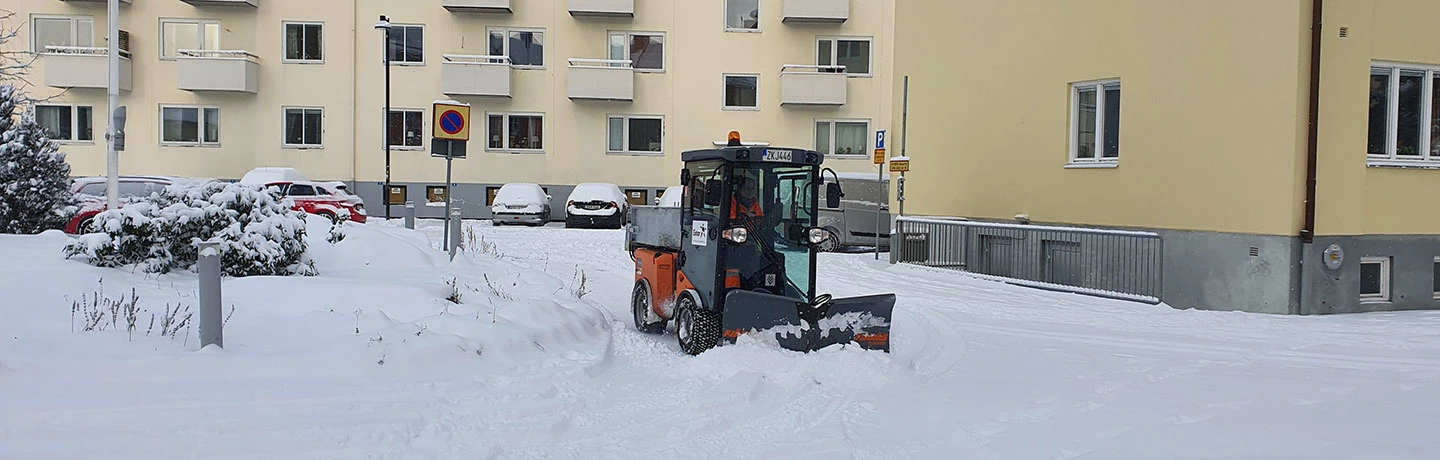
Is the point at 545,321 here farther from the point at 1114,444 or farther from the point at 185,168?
the point at 185,168

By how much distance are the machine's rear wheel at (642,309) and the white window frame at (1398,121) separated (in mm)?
8887

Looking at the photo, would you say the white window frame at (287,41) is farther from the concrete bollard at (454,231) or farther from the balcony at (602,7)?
the concrete bollard at (454,231)

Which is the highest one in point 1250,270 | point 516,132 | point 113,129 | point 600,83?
point 600,83

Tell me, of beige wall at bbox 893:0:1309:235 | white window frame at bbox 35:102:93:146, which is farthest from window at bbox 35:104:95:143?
beige wall at bbox 893:0:1309:235

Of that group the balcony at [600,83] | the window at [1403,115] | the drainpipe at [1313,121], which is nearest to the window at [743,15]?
A: the balcony at [600,83]

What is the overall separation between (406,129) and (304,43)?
A: 161 inches

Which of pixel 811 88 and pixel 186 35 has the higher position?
pixel 186 35

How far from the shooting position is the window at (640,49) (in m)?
32.8

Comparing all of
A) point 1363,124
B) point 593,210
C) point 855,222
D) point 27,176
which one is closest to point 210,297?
point 27,176

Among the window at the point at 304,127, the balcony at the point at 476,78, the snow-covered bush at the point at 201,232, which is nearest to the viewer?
the snow-covered bush at the point at 201,232

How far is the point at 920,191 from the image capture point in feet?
61.0

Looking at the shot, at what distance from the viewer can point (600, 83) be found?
31781 mm

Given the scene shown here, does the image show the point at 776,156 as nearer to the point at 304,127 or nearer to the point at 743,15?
the point at 743,15

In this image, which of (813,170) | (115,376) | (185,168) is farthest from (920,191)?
(185,168)
